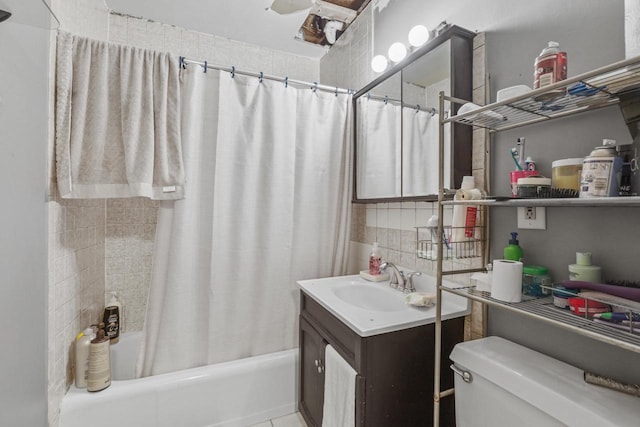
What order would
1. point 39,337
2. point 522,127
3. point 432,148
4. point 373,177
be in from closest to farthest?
point 522,127 < point 39,337 < point 432,148 < point 373,177

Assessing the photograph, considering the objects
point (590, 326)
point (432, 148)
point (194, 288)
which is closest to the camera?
point (590, 326)

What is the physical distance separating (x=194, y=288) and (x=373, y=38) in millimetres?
1866

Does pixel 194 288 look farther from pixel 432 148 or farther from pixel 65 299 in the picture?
pixel 432 148

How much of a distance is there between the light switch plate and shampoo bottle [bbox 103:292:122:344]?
7.24ft

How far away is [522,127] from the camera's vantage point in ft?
3.12

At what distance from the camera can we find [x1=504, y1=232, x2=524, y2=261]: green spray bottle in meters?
0.91

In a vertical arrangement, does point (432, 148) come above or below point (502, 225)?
above

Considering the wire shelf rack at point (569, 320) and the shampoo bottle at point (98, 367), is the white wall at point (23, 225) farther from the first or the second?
the wire shelf rack at point (569, 320)

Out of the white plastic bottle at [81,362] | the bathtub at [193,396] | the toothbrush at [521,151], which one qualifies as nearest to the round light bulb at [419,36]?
the toothbrush at [521,151]

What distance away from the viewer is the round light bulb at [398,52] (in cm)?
146

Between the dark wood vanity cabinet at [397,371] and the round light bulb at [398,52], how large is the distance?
1.30 m

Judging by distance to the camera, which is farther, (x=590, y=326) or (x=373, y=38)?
(x=373, y=38)

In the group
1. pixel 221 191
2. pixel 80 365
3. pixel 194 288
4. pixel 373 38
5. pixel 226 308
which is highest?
pixel 373 38

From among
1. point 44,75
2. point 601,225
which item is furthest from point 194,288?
point 601,225
